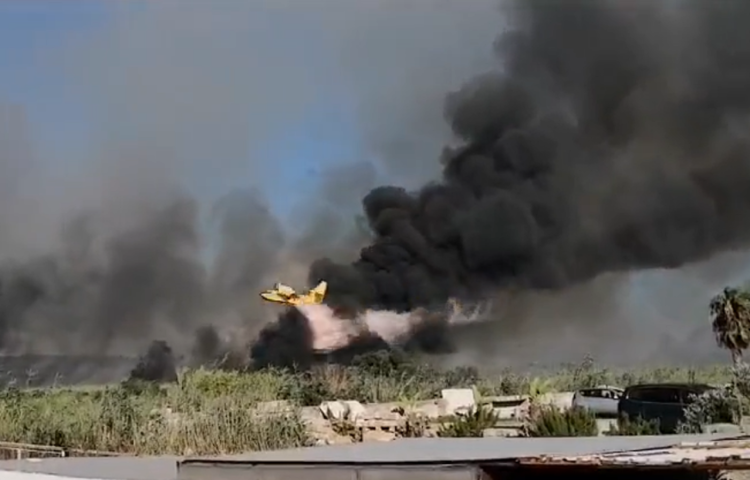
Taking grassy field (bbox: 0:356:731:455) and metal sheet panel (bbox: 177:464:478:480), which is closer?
metal sheet panel (bbox: 177:464:478:480)

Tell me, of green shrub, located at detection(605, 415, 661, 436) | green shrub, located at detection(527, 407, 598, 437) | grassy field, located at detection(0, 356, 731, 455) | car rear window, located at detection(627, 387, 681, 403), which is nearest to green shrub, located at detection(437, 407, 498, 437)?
green shrub, located at detection(527, 407, 598, 437)

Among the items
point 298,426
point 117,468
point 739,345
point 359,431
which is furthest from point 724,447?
point 739,345

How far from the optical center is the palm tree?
35438 mm

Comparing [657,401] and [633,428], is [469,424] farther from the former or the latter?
[657,401]

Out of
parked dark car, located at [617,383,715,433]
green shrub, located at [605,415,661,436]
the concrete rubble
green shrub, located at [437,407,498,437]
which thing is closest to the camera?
green shrub, located at [605,415,661,436]

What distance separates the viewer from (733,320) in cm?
3581

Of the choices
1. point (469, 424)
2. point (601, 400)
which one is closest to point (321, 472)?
point (469, 424)

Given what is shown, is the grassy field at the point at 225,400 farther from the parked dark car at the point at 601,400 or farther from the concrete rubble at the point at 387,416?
the parked dark car at the point at 601,400

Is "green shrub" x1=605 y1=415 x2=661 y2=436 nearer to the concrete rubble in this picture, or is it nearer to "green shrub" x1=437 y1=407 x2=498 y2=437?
the concrete rubble

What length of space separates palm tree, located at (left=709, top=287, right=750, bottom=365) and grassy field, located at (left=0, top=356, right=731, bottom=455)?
38.2 inches

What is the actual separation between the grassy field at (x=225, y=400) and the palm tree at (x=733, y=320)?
0.97m

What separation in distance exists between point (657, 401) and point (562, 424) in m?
6.21

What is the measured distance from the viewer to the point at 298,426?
19.1 meters

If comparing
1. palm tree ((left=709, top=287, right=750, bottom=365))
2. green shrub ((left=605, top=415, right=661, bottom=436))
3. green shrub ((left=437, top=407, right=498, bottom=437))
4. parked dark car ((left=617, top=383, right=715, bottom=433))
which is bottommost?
green shrub ((left=605, top=415, right=661, bottom=436))
